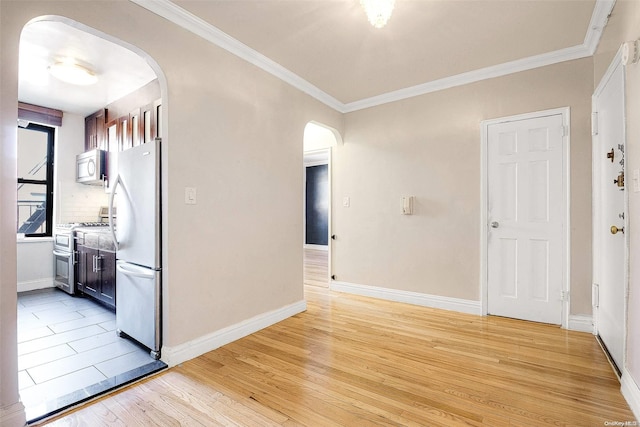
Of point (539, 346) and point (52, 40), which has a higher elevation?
point (52, 40)

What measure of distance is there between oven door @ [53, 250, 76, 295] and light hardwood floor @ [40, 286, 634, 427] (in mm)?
2796

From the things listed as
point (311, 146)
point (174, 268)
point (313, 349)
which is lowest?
point (313, 349)

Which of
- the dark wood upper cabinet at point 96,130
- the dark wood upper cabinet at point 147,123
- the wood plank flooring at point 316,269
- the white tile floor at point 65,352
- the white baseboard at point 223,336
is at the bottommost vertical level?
the wood plank flooring at point 316,269

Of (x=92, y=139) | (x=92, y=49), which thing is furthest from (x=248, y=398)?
(x=92, y=139)

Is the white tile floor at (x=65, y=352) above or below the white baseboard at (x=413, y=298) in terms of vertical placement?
below

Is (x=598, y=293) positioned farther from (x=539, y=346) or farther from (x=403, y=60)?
(x=403, y=60)

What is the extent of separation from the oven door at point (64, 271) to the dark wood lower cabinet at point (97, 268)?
14cm

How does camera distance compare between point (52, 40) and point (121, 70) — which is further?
point (121, 70)

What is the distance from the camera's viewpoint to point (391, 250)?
12.3 feet

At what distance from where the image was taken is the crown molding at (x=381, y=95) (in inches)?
84.6

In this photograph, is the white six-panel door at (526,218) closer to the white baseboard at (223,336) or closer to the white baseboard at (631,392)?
the white baseboard at (631,392)

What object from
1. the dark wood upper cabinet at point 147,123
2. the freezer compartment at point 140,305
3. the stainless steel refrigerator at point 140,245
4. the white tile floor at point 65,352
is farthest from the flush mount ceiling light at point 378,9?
the white tile floor at point 65,352

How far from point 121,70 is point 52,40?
0.57 metres

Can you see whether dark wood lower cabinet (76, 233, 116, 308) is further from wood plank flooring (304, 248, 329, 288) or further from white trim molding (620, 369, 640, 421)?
white trim molding (620, 369, 640, 421)
